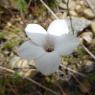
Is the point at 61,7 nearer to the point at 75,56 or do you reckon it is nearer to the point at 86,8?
the point at 86,8

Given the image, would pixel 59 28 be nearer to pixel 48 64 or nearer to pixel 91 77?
pixel 48 64

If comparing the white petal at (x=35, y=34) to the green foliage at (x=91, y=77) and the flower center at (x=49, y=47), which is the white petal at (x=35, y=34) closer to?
the flower center at (x=49, y=47)

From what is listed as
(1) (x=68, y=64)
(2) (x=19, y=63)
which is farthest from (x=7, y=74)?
(1) (x=68, y=64)

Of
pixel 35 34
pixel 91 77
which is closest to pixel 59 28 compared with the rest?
pixel 35 34

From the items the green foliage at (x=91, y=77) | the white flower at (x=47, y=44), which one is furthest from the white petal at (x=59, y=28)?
the green foliage at (x=91, y=77)

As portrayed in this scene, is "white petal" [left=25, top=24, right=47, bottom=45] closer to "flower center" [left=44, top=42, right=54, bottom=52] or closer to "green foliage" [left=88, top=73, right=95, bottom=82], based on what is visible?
"flower center" [left=44, top=42, right=54, bottom=52]

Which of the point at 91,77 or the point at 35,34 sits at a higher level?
the point at 35,34

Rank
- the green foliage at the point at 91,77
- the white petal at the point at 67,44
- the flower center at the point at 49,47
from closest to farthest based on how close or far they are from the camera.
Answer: the white petal at the point at 67,44 → the flower center at the point at 49,47 → the green foliage at the point at 91,77

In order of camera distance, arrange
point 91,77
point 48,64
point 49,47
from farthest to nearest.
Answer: point 91,77
point 49,47
point 48,64
